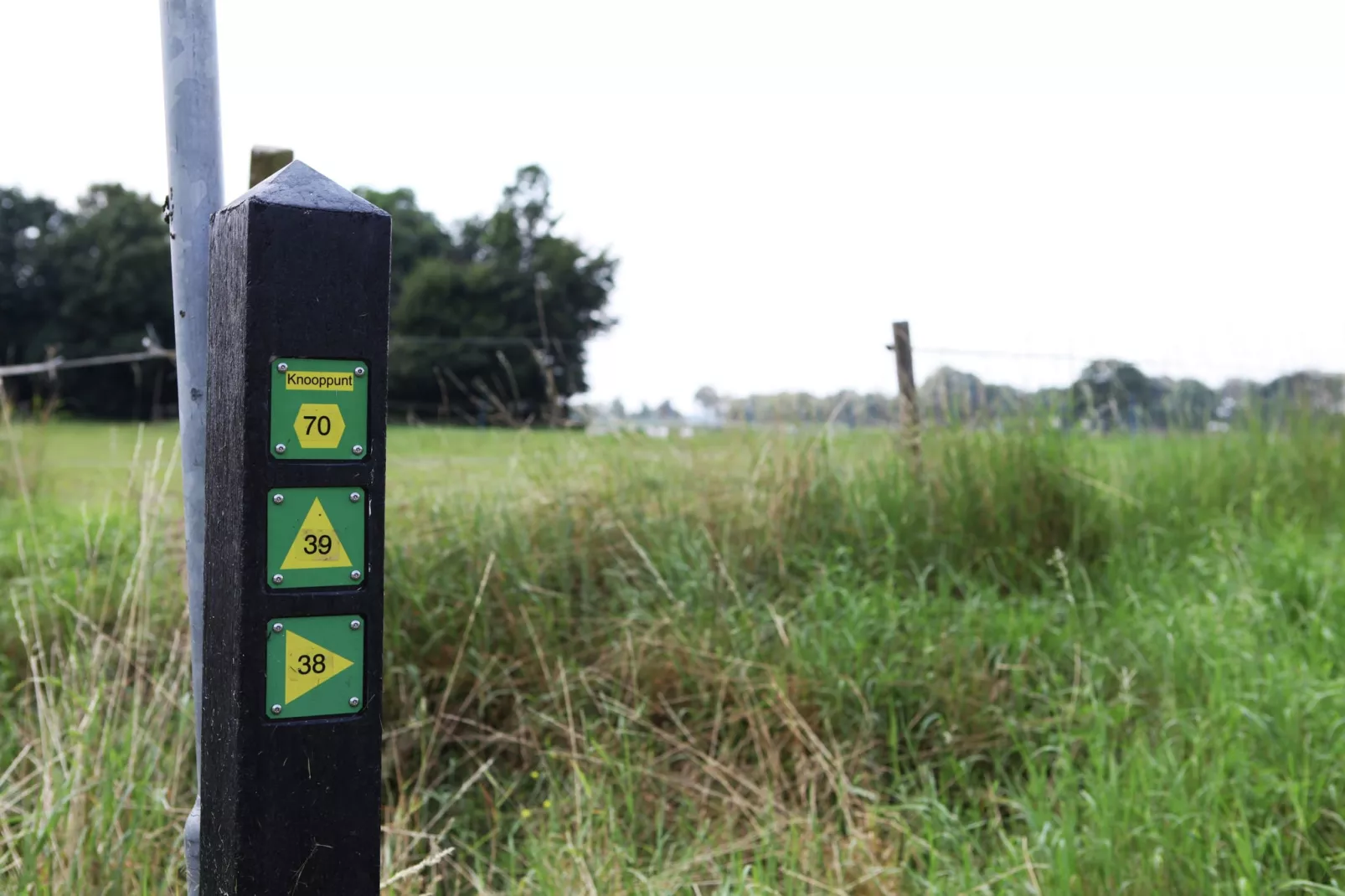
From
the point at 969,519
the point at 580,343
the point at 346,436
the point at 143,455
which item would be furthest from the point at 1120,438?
the point at 346,436

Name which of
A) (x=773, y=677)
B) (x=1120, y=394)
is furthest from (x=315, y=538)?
(x=1120, y=394)

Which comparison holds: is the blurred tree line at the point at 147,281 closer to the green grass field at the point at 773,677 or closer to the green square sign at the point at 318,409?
the green grass field at the point at 773,677

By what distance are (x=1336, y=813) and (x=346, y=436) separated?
239 cm

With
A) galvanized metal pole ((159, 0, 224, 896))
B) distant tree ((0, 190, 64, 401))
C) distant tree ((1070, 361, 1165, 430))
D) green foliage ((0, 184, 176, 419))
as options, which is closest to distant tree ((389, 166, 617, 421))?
green foliage ((0, 184, 176, 419))

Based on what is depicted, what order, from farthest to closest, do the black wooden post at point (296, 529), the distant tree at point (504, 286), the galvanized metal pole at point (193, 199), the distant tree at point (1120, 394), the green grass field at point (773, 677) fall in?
the distant tree at point (504, 286) → the distant tree at point (1120, 394) → the green grass field at point (773, 677) → the galvanized metal pole at point (193, 199) → the black wooden post at point (296, 529)

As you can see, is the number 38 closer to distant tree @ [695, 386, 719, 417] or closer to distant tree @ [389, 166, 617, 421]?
distant tree @ [695, 386, 719, 417]

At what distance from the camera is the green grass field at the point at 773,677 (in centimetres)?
236

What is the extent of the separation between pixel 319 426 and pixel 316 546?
155mm

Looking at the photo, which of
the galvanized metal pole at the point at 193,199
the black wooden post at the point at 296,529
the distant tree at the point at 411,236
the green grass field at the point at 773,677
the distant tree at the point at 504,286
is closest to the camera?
the black wooden post at the point at 296,529

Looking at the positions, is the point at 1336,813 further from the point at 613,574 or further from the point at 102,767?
the point at 102,767

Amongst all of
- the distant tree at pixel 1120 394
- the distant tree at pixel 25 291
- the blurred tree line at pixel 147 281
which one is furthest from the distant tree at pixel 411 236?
the distant tree at pixel 1120 394

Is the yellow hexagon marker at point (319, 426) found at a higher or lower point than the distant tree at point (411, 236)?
lower

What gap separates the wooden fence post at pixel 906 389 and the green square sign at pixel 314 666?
11.1 feet

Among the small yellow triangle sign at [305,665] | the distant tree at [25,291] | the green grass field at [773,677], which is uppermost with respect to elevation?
the distant tree at [25,291]
